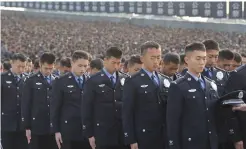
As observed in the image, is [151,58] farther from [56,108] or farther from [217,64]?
[56,108]

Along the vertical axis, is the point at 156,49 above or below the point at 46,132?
above

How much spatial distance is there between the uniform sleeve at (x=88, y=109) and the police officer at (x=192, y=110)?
63.6 inches

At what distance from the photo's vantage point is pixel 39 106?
28.6 feet

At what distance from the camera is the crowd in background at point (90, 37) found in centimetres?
3556

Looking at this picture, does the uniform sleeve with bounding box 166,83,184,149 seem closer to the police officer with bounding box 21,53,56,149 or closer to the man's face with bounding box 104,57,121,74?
the man's face with bounding box 104,57,121,74

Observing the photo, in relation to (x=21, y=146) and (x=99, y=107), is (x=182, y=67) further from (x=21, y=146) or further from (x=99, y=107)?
(x=21, y=146)

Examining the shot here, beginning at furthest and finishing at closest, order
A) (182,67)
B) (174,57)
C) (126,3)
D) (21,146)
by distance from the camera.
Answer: (126,3) → (21,146) → (182,67) → (174,57)

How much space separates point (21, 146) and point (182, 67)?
299 centimetres

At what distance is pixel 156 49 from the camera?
6.27 meters

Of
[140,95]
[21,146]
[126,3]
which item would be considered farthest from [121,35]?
[140,95]

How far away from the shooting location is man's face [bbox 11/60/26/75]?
9305 millimetres

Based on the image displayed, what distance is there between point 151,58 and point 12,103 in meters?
3.73

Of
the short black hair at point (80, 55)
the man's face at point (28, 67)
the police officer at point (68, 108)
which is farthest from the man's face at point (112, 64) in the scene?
the man's face at point (28, 67)

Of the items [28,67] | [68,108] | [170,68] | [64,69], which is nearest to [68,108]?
[68,108]
